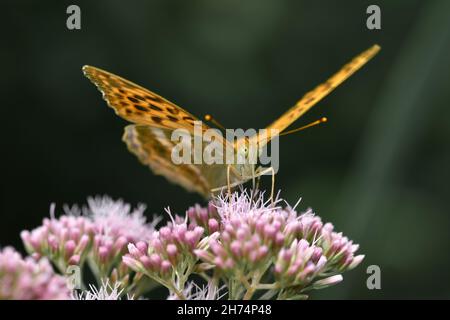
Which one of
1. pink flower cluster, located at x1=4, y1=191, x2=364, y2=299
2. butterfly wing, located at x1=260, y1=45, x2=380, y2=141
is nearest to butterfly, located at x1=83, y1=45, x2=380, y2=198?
butterfly wing, located at x1=260, y1=45, x2=380, y2=141

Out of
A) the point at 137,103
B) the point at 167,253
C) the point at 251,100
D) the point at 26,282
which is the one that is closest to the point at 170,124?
the point at 137,103

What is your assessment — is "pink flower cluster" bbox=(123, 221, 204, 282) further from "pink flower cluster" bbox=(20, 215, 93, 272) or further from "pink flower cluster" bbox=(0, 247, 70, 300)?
"pink flower cluster" bbox=(0, 247, 70, 300)

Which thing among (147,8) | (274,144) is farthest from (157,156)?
(147,8)

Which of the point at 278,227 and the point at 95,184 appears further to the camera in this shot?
the point at 95,184

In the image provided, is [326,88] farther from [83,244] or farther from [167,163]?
[83,244]

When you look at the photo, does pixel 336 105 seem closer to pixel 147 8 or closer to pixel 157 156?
pixel 147 8

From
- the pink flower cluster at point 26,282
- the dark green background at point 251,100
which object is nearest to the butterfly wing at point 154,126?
the pink flower cluster at point 26,282
